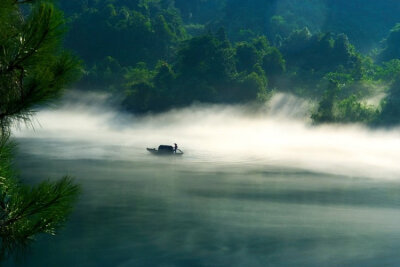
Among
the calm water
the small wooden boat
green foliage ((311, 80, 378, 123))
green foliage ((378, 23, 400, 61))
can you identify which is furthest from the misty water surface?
green foliage ((378, 23, 400, 61))

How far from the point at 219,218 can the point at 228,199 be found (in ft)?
16.4

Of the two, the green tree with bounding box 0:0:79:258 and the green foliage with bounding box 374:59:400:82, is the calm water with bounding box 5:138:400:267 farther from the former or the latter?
the green foliage with bounding box 374:59:400:82

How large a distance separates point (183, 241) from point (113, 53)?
6986cm

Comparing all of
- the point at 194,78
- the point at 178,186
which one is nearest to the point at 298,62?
the point at 194,78

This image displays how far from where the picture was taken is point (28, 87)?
20.9 feet

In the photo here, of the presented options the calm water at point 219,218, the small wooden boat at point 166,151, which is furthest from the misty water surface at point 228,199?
the small wooden boat at point 166,151

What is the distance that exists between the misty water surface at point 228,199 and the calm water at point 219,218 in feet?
0.18

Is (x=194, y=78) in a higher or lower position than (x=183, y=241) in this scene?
higher

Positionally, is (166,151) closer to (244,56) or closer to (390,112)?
(390,112)

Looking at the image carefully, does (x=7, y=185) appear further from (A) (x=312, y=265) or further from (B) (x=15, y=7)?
(A) (x=312, y=265)

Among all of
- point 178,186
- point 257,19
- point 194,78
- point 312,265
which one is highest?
point 257,19

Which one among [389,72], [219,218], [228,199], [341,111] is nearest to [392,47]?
[389,72]

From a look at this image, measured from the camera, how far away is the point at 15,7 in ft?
20.7

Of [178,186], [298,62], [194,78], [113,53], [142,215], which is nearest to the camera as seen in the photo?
[142,215]
